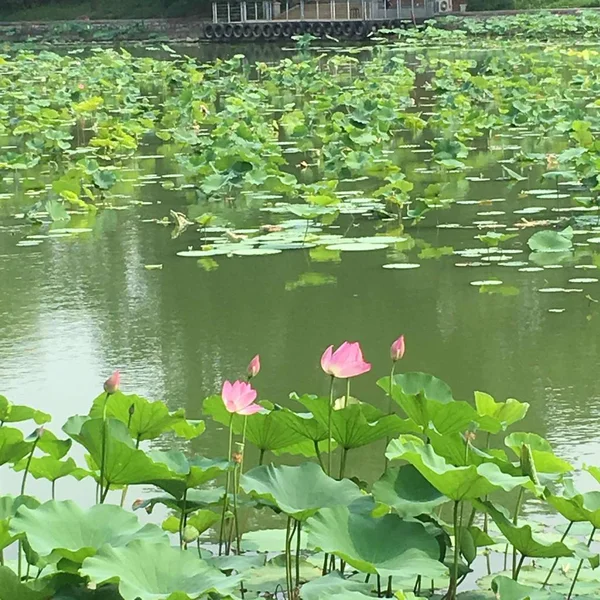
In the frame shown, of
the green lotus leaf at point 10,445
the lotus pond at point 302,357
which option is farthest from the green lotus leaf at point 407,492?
the green lotus leaf at point 10,445

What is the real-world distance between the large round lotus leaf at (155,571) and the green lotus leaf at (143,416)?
40cm

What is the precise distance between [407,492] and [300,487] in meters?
0.15

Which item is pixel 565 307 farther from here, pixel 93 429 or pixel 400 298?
pixel 93 429

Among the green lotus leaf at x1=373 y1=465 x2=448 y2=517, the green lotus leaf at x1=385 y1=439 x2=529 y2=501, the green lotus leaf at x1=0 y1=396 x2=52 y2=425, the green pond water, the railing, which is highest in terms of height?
the green lotus leaf at x1=385 y1=439 x2=529 y2=501

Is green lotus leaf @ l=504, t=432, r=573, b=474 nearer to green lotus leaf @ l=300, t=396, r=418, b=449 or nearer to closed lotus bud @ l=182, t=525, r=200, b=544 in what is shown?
green lotus leaf @ l=300, t=396, r=418, b=449

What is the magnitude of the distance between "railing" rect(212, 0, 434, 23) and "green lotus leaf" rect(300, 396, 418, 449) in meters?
25.9

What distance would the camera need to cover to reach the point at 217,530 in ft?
7.45

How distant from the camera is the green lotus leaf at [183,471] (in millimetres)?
1755

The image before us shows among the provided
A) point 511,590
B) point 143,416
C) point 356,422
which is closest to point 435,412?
point 356,422

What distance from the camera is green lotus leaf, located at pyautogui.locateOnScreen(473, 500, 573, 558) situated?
1575mm

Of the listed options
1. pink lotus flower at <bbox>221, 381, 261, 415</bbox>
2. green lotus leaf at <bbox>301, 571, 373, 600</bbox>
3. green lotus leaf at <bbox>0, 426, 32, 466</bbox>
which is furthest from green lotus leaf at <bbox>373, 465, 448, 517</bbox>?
green lotus leaf at <bbox>0, 426, 32, 466</bbox>

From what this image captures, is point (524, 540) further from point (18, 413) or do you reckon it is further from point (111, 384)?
point (18, 413)

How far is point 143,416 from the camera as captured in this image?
190 cm

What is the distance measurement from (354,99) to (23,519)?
27.6 feet
